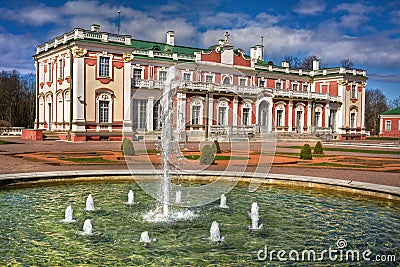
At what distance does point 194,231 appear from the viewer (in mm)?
7309

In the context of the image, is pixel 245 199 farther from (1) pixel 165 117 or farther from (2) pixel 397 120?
(2) pixel 397 120

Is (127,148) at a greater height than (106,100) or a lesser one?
lesser

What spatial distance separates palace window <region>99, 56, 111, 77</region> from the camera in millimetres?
34625

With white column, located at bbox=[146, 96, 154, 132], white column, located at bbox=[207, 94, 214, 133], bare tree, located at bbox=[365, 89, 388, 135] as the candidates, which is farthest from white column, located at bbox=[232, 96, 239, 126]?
bare tree, located at bbox=[365, 89, 388, 135]

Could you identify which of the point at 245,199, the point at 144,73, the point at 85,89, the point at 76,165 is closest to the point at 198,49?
the point at 144,73

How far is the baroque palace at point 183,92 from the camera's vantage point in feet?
112

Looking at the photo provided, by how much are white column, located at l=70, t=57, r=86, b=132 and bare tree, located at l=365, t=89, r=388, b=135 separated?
209ft

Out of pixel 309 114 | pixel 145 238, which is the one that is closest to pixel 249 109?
pixel 309 114

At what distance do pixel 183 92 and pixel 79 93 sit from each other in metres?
10.0

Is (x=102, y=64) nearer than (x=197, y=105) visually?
Yes

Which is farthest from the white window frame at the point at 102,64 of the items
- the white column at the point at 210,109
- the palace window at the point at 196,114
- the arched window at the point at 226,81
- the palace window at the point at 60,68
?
the arched window at the point at 226,81

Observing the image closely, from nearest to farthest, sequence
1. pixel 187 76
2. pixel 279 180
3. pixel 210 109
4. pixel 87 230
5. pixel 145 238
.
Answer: pixel 145 238, pixel 87 230, pixel 279 180, pixel 210 109, pixel 187 76

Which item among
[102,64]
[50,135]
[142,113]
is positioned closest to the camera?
[102,64]

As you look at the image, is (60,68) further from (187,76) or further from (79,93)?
(187,76)
